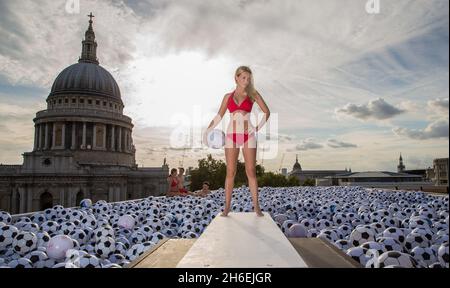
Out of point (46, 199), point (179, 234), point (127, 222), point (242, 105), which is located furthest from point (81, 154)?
point (242, 105)

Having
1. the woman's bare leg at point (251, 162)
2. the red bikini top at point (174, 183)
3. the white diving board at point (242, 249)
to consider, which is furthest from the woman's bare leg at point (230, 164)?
the red bikini top at point (174, 183)

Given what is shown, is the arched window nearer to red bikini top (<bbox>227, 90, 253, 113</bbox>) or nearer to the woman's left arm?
red bikini top (<bbox>227, 90, 253, 113</bbox>)

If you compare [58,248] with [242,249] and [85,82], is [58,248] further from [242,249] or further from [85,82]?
[85,82]

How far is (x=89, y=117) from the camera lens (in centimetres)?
6875

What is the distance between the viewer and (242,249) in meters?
4.19

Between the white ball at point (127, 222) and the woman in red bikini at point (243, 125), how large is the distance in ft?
19.1

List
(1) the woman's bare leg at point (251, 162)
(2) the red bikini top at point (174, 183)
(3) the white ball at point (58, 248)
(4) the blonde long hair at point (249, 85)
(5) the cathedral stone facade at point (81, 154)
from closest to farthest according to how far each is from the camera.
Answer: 1. (1) the woman's bare leg at point (251, 162)
2. (4) the blonde long hair at point (249, 85)
3. (3) the white ball at point (58, 248)
4. (2) the red bikini top at point (174, 183)
5. (5) the cathedral stone facade at point (81, 154)

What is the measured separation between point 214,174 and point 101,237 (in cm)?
5159

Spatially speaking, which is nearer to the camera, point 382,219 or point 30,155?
point 382,219

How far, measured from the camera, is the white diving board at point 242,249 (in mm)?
3604

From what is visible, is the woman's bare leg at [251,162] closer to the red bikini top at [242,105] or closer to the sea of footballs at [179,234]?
the red bikini top at [242,105]

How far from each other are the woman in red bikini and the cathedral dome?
7514 centimetres
